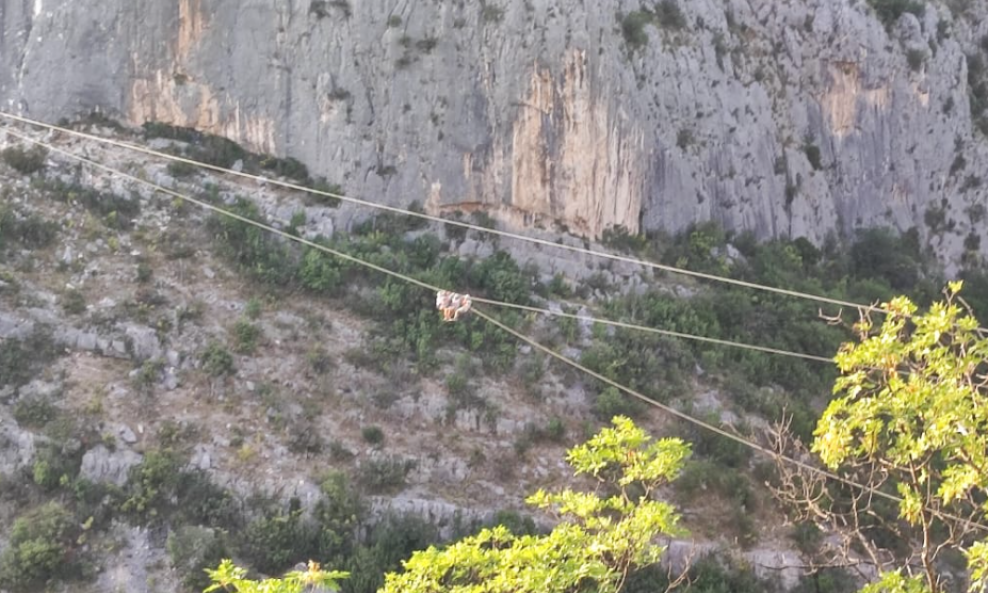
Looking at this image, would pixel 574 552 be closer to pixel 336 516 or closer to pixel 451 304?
pixel 451 304

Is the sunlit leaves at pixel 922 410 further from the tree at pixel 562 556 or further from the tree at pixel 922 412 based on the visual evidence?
the tree at pixel 562 556

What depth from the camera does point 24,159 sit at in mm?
18188

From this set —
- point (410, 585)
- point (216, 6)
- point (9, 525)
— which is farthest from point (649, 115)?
point (410, 585)

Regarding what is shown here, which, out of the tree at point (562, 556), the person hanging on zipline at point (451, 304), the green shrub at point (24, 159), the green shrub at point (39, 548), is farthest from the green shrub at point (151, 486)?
the tree at point (562, 556)

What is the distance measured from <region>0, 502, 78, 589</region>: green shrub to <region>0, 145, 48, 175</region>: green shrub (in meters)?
7.56

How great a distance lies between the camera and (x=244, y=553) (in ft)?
43.7

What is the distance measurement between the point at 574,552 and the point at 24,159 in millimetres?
15540

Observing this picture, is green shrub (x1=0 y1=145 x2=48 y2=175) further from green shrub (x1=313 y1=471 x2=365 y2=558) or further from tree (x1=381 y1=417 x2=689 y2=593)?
tree (x1=381 y1=417 x2=689 y2=593)

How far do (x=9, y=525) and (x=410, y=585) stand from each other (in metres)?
9.05

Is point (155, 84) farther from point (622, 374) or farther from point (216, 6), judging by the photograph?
point (622, 374)

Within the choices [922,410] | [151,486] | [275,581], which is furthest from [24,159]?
[922,410]

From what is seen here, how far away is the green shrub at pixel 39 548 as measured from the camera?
1221 cm

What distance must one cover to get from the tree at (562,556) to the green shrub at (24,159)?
14.1m

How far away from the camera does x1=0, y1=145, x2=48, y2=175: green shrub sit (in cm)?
Answer: 1812
